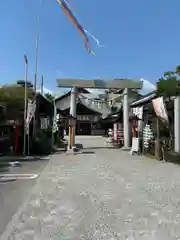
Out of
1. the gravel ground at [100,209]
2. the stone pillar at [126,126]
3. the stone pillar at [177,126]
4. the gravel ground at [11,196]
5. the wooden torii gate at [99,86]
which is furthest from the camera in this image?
the stone pillar at [126,126]

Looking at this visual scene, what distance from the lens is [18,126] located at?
769 inches

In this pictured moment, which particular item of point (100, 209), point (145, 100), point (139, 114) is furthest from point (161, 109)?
point (100, 209)

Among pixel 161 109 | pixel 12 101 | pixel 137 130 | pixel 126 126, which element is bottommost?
pixel 137 130

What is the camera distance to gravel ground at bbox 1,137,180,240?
4.62m

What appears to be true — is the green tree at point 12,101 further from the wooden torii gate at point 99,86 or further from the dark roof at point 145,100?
the dark roof at point 145,100

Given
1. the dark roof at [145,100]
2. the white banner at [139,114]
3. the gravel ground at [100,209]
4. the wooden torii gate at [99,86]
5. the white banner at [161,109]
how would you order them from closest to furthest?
the gravel ground at [100,209] → the white banner at [161,109] → the dark roof at [145,100] → the white banner at [139,114] → the wooden torii gate at [99,86]

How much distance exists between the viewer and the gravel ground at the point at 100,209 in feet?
15.2

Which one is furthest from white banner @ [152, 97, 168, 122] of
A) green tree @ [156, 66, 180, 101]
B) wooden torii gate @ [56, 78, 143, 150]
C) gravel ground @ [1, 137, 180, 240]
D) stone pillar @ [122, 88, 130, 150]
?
stone pillar @ [122, 88, 130, 150]

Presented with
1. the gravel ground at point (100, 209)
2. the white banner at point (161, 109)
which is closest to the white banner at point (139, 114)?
the white banner at point (161, 109)

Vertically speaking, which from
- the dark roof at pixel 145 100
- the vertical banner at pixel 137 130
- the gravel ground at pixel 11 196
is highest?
the dark roof at pixel 145 100

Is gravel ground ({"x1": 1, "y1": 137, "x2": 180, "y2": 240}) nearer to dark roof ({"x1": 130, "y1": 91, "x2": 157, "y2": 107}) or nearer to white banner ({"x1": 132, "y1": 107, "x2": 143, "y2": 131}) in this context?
dark roof ({"x1": 130, "y1": 91, "x2": 157, "y2": 107})

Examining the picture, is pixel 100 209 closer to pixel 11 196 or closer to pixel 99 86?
pixel 11 196

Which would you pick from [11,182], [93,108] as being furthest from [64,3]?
[93,108]

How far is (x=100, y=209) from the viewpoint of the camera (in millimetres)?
5980
